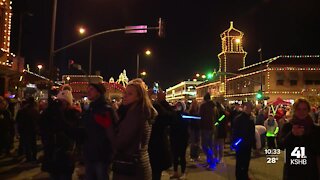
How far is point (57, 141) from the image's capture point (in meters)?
5.04

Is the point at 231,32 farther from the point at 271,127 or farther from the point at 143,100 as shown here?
the point at 143,100

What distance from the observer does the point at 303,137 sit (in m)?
4.49

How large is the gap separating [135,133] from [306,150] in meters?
2.11

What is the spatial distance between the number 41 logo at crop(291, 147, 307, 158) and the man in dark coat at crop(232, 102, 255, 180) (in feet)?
11.2

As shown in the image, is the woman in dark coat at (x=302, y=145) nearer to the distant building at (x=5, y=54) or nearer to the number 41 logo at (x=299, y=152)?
the number 41 logo at (x=299, y=152)

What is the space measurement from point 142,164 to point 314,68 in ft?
178

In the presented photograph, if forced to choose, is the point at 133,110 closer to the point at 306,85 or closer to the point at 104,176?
the point at 104,176

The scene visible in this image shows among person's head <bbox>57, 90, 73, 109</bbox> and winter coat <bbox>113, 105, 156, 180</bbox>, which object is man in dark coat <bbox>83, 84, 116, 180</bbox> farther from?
winter coat <bbox>113, 105, 156, 180</bbox>

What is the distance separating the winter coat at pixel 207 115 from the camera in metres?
10.9

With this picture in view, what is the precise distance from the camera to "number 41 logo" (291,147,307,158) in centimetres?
445

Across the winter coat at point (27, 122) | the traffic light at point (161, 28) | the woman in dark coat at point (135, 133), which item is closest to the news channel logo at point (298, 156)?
the woman in dark coat at point (135, 133)

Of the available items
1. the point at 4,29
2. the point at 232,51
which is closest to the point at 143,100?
the point at 4,29

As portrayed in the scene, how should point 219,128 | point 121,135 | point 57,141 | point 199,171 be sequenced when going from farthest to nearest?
point 219,128
point 199,171
point 57,141
point 121,135

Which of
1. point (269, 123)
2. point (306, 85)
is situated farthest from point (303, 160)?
point (306, 85)
